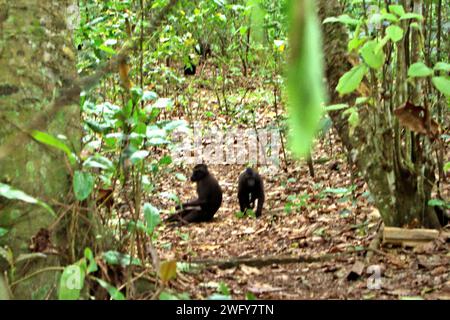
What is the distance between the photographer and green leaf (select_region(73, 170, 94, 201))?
2932mm

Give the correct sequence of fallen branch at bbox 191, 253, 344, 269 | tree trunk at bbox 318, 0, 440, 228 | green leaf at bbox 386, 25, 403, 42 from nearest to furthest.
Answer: green leaf at bbox 386, 25, 403, 42
fallen branch at bbox 191, 253, 344, 269
tree trunk at bbox 318, 0, 440, 228

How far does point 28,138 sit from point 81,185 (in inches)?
15.1

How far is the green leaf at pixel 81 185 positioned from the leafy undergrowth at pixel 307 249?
2.57ft

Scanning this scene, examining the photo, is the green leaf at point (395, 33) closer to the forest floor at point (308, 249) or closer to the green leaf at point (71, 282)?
the forest floor at point (308, 249)

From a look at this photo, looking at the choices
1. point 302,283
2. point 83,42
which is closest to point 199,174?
point 83,42

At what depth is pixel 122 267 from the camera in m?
Result: 3.42

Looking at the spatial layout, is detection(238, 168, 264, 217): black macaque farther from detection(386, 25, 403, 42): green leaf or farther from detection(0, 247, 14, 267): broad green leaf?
detection(0, 247, 14, 267): broad green leaf

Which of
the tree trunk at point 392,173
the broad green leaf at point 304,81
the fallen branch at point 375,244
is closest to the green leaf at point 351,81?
the tree trunk at point 392,173

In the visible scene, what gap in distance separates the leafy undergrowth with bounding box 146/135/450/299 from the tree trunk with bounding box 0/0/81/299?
755 millimetres

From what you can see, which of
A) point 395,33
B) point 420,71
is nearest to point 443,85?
point 420,71

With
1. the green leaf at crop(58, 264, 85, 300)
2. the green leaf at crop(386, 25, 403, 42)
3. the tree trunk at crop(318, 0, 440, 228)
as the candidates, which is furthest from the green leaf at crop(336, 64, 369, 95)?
the green leaf at crop(58, 264, 85, 300)

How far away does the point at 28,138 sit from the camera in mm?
3098

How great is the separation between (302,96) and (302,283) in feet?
11.4

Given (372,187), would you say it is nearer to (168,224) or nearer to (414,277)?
(414,277)
